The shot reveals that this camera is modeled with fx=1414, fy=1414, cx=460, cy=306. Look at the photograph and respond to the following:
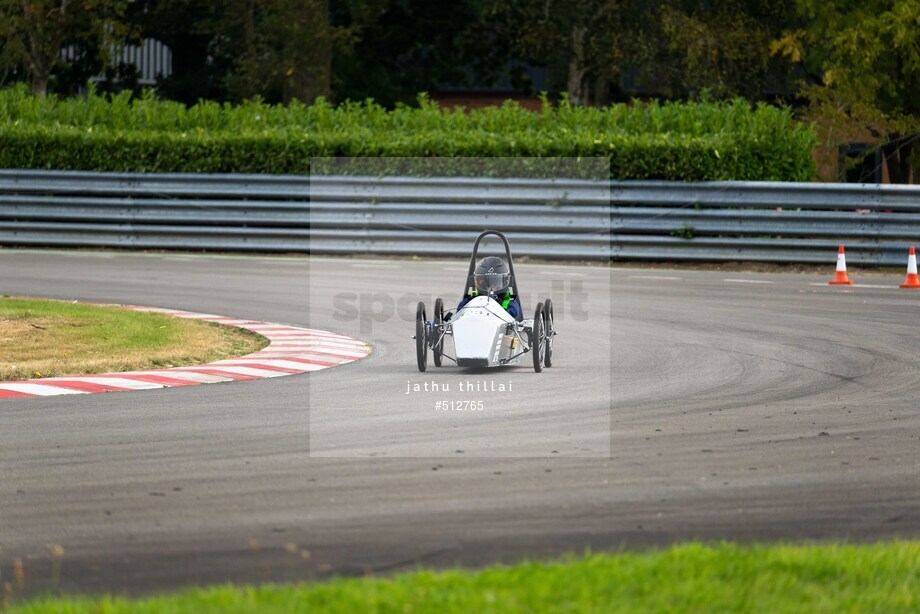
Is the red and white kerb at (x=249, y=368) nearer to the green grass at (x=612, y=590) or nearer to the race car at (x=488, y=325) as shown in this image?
the race car at (x=488, y=325)

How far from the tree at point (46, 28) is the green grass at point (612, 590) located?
35.4 meters

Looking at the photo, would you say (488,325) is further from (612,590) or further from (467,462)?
(612,590)

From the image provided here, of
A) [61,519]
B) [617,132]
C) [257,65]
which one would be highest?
[257,65]

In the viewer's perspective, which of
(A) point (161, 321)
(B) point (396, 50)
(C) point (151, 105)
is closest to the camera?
(A) point (161, 321)

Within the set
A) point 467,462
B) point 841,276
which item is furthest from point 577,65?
point 467,462

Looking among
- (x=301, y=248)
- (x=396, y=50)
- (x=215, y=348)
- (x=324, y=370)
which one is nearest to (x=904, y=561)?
(x=324, y=370)

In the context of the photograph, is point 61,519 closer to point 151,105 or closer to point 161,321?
point 161,321

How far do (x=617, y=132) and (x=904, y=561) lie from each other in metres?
20.3

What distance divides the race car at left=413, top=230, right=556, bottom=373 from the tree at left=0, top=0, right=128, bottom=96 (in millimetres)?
29220

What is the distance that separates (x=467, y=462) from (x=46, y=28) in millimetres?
34445

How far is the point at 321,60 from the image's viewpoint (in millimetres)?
39812

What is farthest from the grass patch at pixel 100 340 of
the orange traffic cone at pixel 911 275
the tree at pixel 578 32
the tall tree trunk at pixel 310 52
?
the tree at pixel 578 32

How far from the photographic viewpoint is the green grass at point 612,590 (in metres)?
4.94

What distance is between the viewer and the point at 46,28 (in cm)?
3925
